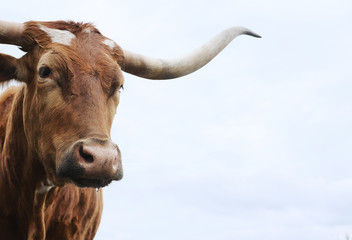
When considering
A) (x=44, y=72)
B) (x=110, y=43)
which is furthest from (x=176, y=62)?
(x=44, y=72)

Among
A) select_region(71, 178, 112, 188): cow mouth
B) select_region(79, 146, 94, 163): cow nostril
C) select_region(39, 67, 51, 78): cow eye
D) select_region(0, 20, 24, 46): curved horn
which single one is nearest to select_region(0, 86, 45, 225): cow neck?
select_region(0, 20, 24, 46): curved horn

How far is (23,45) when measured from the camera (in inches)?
221

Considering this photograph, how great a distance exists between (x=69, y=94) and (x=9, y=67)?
870 mm

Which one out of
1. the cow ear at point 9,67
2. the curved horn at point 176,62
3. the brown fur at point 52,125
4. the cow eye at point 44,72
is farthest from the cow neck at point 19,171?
the curved horn at point 176,62

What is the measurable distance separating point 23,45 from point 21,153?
0.97 metres

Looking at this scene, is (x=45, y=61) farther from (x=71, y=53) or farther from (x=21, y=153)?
(x=21, y=153)

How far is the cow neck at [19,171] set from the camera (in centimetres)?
558

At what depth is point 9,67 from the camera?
5.56 metres

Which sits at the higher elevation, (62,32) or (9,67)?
(62,32)

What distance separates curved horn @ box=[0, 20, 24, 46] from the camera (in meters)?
5.64

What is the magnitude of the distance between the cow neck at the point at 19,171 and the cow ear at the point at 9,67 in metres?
0.17

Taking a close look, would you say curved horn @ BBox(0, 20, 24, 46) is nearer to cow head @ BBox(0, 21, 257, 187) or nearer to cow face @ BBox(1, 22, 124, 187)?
cow head @ BBox(0, 21, 257, 187)

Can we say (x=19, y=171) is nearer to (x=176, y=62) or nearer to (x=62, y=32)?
(x=62, y=32)

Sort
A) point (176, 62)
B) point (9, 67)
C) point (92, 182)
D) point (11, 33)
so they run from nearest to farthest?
point (92, 182), point (9, 67), point (11, 33), point (176, 62)
